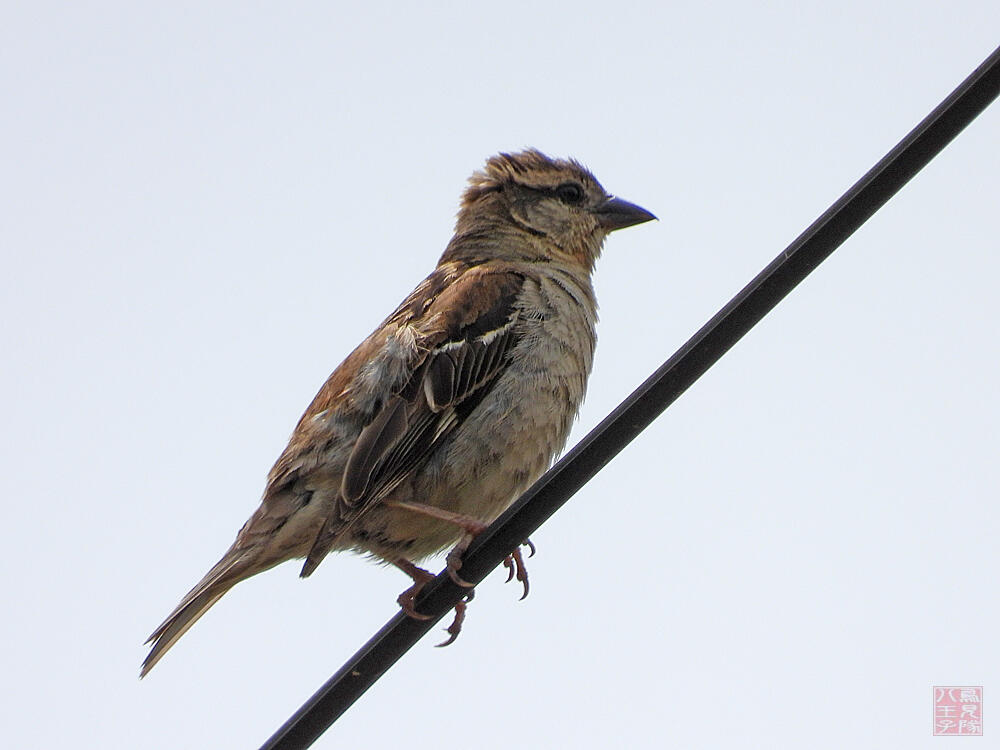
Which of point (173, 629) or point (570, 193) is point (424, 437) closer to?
point (173, 629)

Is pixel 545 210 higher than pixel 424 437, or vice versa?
pixel 545 210

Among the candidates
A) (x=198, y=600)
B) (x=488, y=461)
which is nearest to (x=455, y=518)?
(x=488, y=461)

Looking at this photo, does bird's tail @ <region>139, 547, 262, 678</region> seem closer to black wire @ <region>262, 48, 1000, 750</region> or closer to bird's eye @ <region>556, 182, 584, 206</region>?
black wire @ <region>262, 48, 1000, 750</region>

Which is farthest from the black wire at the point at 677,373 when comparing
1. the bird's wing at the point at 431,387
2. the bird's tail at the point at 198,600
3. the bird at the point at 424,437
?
the bird's tail at the point at 198,600

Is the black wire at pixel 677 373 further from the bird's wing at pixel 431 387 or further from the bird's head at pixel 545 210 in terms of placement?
the bird's head at pixel 545 210

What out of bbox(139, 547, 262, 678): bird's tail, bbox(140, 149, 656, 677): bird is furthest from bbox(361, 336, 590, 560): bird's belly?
bbox(139, 547, 262, 678): bird's tail
